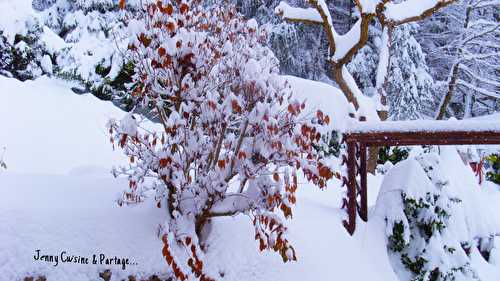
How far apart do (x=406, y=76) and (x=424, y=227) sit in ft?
34.6

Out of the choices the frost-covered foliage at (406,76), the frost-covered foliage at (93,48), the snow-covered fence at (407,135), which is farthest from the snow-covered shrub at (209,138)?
the frost-covered foliage at (406,76)

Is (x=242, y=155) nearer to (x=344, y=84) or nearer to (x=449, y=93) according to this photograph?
(x=344, y=84)

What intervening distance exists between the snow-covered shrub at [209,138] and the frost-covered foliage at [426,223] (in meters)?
1.77

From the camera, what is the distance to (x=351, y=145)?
4371 millimetres

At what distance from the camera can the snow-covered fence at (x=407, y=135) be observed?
4.07 metres

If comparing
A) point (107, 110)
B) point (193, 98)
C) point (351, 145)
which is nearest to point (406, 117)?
point (107, 110)

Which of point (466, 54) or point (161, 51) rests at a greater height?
point (161, 51)

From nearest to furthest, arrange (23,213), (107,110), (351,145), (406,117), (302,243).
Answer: (23,213) → (302,243) → (351,145) → (107,110) → (406,117)

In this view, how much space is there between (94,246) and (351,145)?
261cm

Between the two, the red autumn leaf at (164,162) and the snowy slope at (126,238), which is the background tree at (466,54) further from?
the red autumn leaf at (164,162)

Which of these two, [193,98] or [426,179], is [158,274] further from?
[426,179]

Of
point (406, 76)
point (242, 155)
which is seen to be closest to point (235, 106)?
point (242, 155)

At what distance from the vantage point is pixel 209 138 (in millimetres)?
3314

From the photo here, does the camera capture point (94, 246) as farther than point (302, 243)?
No
